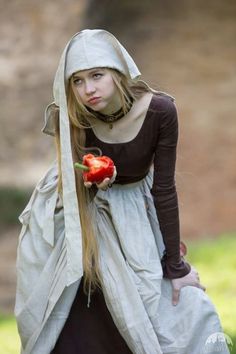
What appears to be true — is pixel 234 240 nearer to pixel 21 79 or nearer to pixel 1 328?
pixel 21 79

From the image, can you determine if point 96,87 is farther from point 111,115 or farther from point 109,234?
point 109,234

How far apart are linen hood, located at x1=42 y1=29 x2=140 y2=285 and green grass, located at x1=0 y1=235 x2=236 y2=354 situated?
140cm

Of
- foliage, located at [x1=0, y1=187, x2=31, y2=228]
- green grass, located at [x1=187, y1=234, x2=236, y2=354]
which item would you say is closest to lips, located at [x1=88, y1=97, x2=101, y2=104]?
green grass, located at [x1=187, y1=234, x2=236, y2=354]

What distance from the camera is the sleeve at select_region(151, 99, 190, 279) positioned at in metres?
4.43

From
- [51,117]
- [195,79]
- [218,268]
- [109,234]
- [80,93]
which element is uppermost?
[80,93]

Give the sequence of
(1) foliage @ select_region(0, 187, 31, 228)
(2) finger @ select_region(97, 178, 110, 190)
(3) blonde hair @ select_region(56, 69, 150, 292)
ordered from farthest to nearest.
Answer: (1) foliage @ select_region(0, 187, 31, 228)
(3) blonde hair @ select_region(56, 69, 150, 292)
(2) finger @ select_region(97, 178, 110, 190)

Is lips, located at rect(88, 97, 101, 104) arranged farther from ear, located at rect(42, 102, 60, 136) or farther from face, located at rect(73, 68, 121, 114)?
ear, located at rect(42, 102, 60, 136)

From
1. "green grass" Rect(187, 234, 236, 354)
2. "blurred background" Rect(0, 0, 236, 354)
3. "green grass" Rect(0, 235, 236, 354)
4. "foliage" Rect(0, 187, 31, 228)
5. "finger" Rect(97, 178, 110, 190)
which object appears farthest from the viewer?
"blurred background" Rect(0, 0, 236, 354)

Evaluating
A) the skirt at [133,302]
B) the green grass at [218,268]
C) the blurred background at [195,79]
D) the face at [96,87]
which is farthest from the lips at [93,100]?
the blurred background at [195,79]

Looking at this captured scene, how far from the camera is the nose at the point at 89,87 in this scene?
14.3 ft

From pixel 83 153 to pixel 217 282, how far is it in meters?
4.31

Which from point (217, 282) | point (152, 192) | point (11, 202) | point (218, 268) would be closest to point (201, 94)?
point (11, 202)

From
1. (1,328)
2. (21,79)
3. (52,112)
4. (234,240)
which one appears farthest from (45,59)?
(52,112)

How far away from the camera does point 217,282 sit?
8648 millimetres
